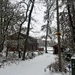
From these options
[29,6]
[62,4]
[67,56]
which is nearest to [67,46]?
[67,56]

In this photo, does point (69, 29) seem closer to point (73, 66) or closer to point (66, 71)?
point (66, 71)

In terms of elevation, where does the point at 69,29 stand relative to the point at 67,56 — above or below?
above

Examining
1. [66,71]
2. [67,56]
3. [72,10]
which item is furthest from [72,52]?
[66,71]

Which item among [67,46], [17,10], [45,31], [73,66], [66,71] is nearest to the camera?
[73,66]

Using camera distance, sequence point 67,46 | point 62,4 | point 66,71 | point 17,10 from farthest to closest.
Answer: 1. point 17,10
2. point 67,46
3. point 62,4
4. point 66,71

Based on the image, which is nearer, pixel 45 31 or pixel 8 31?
pixel 8 31

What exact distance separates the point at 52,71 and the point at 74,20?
994 cm

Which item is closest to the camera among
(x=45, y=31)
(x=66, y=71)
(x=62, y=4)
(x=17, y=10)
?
(x=66, y=71)

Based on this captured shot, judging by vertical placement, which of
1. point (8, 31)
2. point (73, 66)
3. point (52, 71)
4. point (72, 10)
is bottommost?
point (52, 71)

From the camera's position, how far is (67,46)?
21797 millimetres

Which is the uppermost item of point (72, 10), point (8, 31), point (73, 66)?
point (72, 10)

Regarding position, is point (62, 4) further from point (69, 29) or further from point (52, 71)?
point (52, 71)

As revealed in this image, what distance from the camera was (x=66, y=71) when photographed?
12.4 metres

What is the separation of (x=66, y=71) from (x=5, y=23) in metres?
15.1
